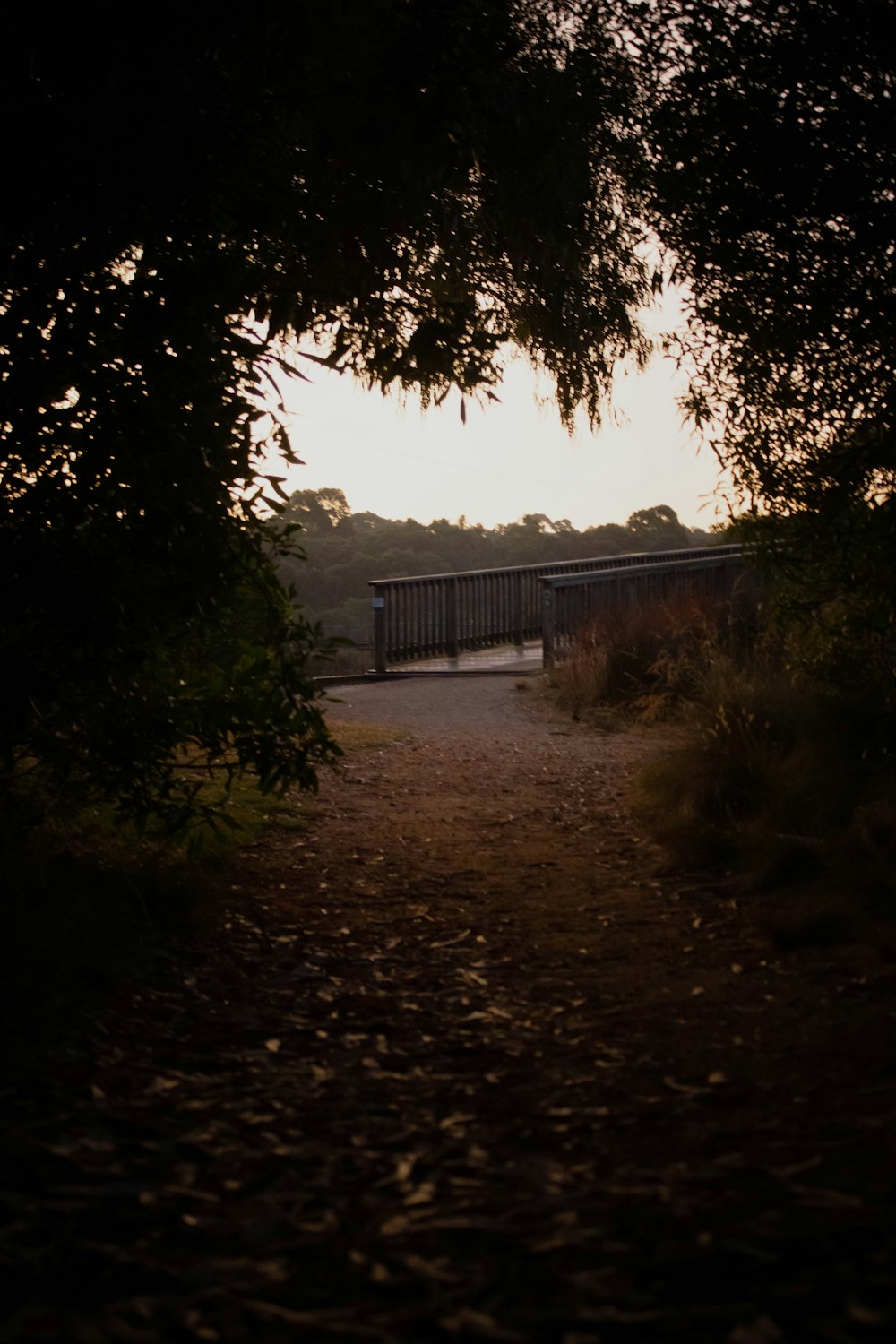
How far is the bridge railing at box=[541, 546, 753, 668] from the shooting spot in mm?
15039

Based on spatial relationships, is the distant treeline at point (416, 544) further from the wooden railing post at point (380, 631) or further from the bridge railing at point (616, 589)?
the bridge railing at point (616, 589)

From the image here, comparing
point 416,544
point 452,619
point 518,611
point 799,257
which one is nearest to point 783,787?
point 799,257

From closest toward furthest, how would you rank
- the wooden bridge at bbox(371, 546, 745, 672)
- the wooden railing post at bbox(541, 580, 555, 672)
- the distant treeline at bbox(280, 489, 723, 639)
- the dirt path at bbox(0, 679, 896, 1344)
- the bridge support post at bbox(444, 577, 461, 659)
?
the dirt path at bbox(0, 679, 896, 1344)
the wooden railing post at bbox(541, 580, 555, 672)
the wooden bridge at bbox(371, 546, 745, 672)
the bridge support post at bbox(444, 577, 461, 659)
the distant treeline at bbox(280, 489, 723, 639)

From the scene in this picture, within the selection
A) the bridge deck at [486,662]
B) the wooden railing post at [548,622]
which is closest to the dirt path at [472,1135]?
the wooden railing post at [548,622]

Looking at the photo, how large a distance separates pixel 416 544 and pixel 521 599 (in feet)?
53.3

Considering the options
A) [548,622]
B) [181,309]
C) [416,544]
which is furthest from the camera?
[416,544]

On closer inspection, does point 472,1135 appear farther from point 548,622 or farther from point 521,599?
point 521,599

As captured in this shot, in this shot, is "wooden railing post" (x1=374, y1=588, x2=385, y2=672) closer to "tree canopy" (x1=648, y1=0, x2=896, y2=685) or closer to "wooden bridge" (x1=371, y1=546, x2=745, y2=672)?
"wooden bridge" (x1=371, y1=546, x2=745, y2=672)

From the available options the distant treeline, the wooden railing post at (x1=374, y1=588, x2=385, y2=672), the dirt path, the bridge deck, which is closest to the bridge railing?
the bridge deck

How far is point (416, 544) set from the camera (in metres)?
35.3

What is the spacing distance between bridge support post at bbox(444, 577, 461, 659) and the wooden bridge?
0.01 meters

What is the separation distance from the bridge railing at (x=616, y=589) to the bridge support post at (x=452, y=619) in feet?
8.69

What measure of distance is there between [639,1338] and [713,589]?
538 inches

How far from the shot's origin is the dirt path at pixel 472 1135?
7.13 feet
